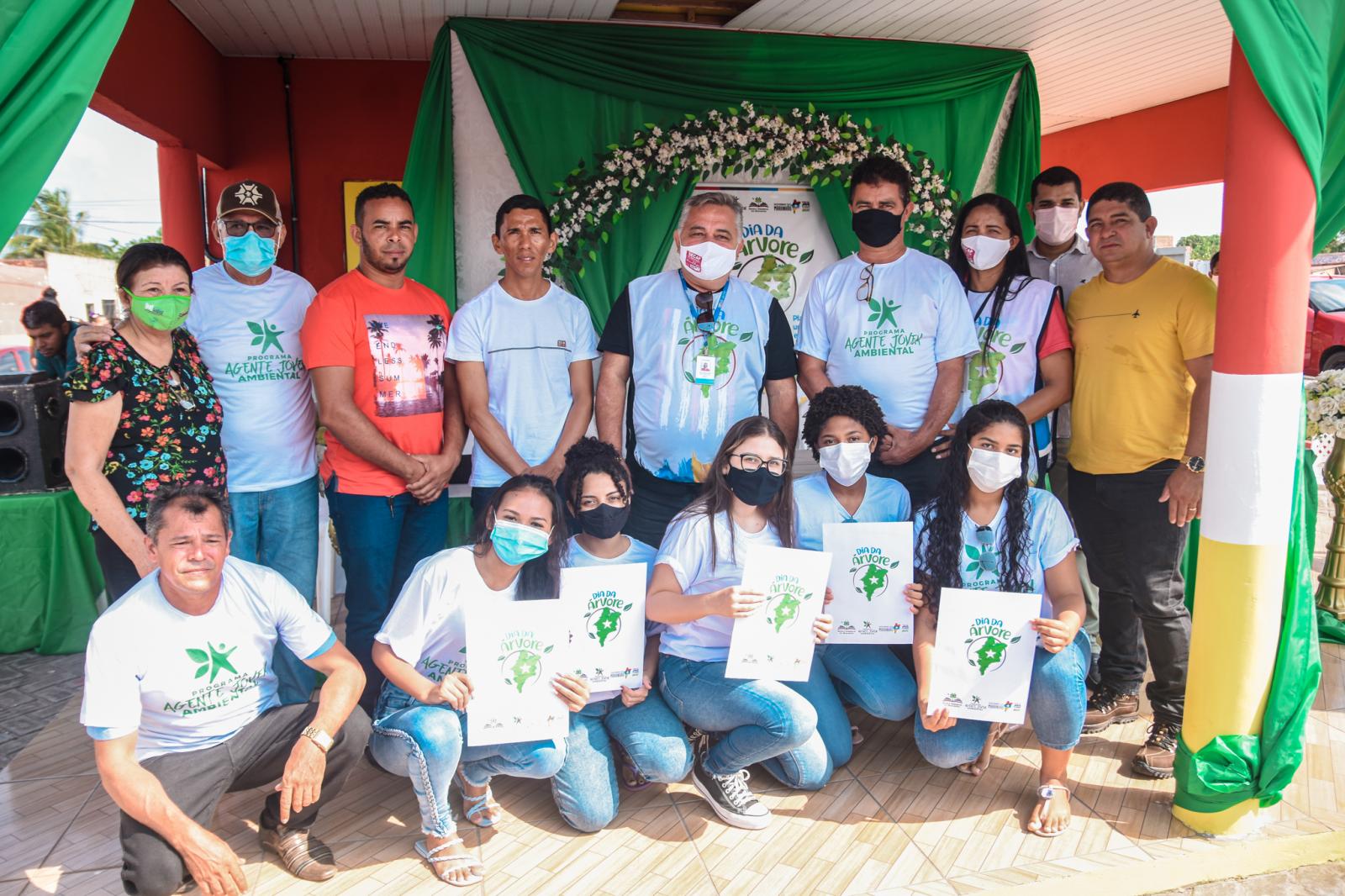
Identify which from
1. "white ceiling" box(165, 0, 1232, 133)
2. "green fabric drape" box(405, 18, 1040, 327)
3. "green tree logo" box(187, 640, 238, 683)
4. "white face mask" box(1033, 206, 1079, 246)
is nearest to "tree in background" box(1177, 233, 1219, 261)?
"white ceiling" box(165, 0, 1232, 133)

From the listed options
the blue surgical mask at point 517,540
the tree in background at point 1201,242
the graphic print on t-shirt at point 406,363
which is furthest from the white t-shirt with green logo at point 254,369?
the tree in background at point 1201,242

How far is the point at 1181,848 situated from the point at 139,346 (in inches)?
132

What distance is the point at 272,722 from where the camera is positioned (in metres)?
2.49

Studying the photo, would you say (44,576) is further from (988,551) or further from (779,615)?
(988,551)

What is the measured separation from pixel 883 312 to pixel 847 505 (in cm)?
73

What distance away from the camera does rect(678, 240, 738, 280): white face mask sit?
3.07 metres

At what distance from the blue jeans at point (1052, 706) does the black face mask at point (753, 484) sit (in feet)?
2.84

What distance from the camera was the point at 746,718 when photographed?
2.72 meters

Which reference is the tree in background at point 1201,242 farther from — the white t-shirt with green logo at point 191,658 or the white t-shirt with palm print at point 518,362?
the white t-shirt with green logo at point 191,658

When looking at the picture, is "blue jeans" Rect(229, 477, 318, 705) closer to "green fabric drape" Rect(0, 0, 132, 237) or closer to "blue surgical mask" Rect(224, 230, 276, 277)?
"blue surgical mask" Rect(224, 230, 276, 277)

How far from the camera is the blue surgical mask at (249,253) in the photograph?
9.98 ft

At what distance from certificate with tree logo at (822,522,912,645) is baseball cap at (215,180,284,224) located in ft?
7.03

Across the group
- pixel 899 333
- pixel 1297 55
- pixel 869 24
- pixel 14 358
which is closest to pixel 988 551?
pixel 899 333

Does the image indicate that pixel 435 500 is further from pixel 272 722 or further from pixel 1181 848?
pixel 1181 848
